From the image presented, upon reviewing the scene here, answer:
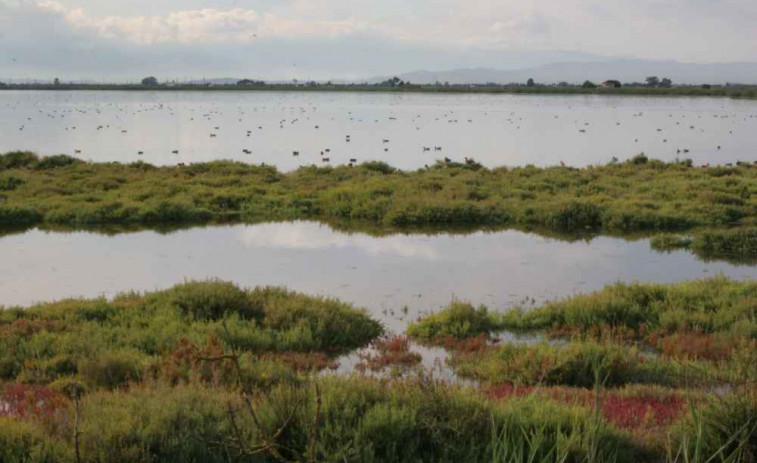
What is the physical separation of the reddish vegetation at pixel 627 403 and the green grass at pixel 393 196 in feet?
48.4

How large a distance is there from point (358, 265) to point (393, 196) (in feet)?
26.7

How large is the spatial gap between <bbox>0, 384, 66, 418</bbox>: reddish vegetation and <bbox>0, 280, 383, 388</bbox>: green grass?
49 centimetres

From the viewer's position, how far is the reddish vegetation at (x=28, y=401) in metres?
7.71

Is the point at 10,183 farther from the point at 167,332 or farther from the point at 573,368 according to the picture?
the point at 573,368

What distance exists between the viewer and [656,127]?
69688mm

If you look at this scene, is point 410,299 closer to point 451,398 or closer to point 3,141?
point 451,398

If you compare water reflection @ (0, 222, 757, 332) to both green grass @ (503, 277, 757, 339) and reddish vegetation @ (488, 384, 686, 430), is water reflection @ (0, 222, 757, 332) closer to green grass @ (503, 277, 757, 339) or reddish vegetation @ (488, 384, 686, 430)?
green grass @ (503, 277, 757, 339)

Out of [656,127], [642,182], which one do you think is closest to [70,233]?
[642,182]

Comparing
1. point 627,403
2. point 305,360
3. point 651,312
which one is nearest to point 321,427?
point 627,403

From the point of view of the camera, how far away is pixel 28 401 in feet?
27.4

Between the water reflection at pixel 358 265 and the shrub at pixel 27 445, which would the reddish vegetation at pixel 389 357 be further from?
the shrub at pixel 27 445

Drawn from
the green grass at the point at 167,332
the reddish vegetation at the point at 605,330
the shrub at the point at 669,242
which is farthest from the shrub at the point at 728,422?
the shrub at the point at 669,242

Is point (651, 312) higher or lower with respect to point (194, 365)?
lower

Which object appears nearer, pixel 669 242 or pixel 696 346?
pixel 696 346
